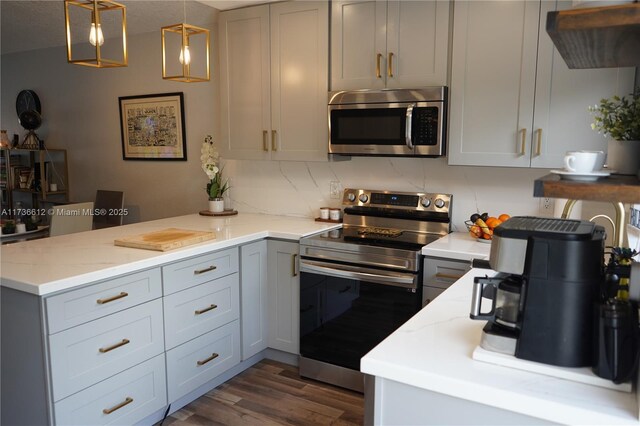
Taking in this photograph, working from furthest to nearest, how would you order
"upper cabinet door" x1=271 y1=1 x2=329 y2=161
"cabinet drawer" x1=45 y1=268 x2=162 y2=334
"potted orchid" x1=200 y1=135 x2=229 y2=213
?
"potted orchid" x1=200 y1=135 x2=229 y2=213 < "upper cabinet door" x1=271 y1=1 x2=329 y2=161 < "cabinet drawer" x1=45 y1=268 x2=162 y2=334

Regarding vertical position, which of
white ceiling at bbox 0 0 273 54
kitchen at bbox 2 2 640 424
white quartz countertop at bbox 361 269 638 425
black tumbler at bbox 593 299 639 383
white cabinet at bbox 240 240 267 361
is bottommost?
white cabinet at bbox 240 240 267 361

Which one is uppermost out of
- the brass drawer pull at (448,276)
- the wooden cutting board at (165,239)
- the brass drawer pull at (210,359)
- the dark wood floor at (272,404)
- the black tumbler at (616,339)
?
the black tumbler at (616,339)

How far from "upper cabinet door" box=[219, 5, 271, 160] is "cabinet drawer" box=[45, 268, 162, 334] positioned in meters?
1.39

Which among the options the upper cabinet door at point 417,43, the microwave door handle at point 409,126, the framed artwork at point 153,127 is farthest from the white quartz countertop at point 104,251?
the upper cabinet door at point 417,43

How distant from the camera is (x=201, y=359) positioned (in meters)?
2.82

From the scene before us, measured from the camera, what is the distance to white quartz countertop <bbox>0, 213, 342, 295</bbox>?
2.07 meters

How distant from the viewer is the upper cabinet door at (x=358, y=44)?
9.73 feet

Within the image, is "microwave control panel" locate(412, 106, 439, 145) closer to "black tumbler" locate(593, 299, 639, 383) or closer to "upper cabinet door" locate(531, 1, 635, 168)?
"upper cabinet door" locate(531, 1, 635, 168)

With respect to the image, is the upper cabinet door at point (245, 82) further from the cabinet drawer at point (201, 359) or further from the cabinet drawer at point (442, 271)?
the cabinet drawer at point (442, 271)

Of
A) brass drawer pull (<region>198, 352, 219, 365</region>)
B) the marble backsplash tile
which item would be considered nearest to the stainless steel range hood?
the marble backsplash tile

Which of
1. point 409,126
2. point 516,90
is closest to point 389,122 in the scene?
point 409,126

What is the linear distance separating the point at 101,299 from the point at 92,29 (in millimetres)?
1151

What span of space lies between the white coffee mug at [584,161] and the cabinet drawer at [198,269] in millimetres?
1972

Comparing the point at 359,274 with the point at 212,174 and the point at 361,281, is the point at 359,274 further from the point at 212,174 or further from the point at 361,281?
the point at 212,174
